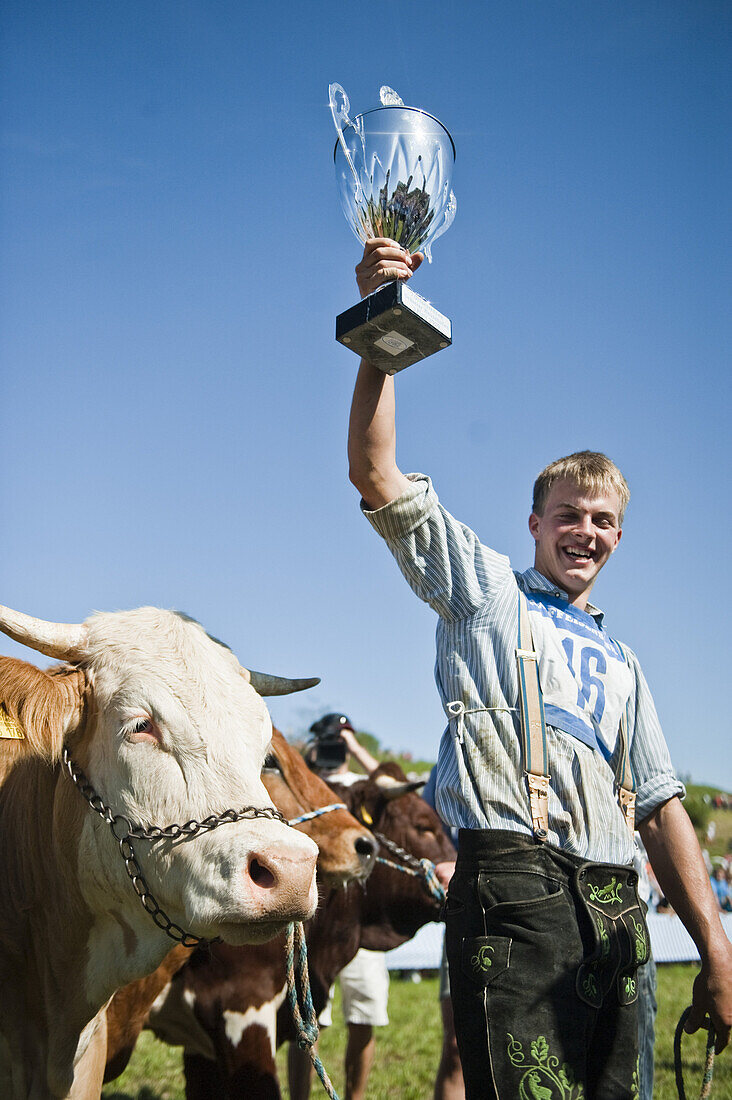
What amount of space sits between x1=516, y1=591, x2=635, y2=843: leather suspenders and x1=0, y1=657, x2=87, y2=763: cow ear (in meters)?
1.26

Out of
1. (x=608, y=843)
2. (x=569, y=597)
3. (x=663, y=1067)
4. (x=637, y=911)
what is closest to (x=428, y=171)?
(x=569, y=597)

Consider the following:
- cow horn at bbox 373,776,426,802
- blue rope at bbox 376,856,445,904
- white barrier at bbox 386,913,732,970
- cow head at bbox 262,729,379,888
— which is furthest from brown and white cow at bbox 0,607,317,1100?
white barrier at bbox 386,913,732,970

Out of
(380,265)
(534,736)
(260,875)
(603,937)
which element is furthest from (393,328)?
(603,937)

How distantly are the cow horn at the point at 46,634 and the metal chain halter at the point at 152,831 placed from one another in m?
0.38

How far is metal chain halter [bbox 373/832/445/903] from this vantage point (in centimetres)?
543

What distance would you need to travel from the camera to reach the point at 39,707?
2371 mm

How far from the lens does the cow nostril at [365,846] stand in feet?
12.7

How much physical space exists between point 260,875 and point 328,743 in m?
4.55

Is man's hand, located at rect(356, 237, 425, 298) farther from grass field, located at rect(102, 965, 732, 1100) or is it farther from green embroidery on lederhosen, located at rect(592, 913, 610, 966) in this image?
grass field, located at rect(102, 965, 732, 1100)

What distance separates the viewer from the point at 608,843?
2.25 meters

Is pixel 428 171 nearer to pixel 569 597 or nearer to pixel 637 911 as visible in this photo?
pixel 569 597

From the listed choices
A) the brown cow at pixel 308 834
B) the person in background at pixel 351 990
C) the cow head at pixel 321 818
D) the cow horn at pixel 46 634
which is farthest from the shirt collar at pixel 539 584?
the person in background at pixel 351 990

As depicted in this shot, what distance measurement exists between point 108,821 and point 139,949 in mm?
393

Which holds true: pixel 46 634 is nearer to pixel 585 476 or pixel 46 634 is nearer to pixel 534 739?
pixel 534 739
